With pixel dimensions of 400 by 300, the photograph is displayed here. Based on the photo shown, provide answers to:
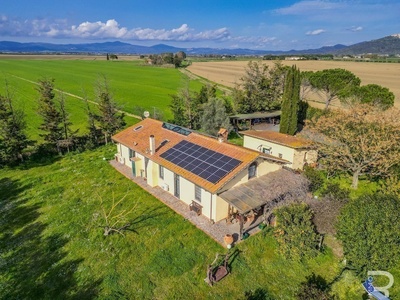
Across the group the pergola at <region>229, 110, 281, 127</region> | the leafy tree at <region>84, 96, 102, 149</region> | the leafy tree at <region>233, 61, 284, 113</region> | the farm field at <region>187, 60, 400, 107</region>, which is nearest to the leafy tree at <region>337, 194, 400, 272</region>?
the pergola at <region>229, 110, 281, 127</region>

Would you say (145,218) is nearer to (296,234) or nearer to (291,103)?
(296,234)

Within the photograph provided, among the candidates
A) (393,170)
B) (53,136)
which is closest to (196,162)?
(393,170)

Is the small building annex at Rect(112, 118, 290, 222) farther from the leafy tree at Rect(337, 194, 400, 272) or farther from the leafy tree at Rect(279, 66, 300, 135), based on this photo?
the leafy tree at Rect(279, 66, 300, 135)

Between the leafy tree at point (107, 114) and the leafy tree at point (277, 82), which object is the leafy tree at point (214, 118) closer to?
the leafy tree at point (107, 114)

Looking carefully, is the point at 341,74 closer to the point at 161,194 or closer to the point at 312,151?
the point at 312,151

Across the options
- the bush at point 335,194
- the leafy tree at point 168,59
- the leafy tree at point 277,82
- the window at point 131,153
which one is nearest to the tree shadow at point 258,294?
the bush at point 335,194
